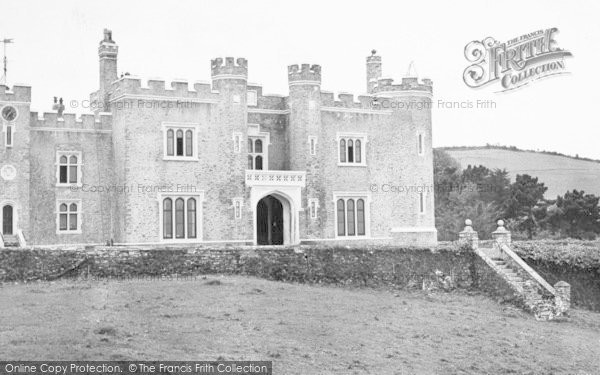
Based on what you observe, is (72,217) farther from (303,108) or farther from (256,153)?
(303,108)

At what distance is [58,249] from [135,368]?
11.6 metres

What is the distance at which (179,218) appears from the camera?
130 feet

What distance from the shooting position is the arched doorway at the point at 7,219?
3794 centimetres

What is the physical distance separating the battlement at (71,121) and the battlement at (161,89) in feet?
4.23

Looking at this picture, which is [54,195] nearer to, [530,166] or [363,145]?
[363,145]

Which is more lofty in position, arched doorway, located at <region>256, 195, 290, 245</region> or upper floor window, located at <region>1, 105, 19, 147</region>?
upper floor window, located at <region>1, 105, 19, 147</region>

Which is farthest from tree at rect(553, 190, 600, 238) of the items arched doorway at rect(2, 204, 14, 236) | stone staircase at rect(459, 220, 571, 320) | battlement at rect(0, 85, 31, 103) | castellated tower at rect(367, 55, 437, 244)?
arched doorway at rect(2, 204, 14, 236)

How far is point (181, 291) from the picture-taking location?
2578 centimetres

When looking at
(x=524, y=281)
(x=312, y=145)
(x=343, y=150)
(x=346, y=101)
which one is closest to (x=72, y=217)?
(x=312, y=145)

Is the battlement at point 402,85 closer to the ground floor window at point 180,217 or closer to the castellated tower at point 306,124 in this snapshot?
the castellated tower at point 306,124

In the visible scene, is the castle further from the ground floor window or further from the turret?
the turret

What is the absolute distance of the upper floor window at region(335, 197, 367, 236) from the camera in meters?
43.3

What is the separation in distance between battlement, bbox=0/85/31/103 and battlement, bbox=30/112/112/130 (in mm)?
1313

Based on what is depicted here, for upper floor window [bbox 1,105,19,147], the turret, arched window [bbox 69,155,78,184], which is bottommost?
arched window [bbox 69,155,78,184]
